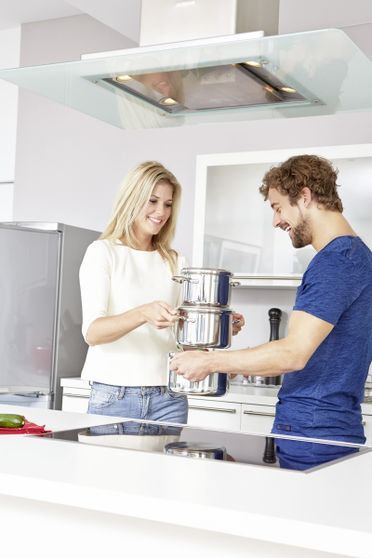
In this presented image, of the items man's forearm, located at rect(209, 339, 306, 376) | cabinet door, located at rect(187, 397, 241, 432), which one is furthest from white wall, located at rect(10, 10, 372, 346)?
man's forearm, located at rect(209, 339, 306, 376)

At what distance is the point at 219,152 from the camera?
4461 millimetres

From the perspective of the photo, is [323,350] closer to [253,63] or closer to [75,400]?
[253,63]

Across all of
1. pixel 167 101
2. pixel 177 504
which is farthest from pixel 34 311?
pixel 177 504

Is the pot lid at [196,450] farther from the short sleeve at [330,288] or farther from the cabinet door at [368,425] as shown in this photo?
the cabinet door at [368,425]

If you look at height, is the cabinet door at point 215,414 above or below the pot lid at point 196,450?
below

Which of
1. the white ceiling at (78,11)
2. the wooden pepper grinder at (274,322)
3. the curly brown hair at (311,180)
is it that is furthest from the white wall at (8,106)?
the curly brown hair at (311,180)

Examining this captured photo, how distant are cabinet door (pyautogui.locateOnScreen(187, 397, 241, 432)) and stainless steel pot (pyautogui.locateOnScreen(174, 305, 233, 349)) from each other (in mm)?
1590

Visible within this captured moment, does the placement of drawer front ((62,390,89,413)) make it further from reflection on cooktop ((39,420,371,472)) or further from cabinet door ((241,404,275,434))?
reflection on cooktop ((39,420,371,472))

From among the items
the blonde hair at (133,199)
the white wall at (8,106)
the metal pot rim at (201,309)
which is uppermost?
the white wall at (8,106)

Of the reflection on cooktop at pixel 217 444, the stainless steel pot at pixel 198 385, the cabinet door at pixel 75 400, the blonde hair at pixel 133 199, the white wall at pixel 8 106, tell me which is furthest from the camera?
the white wall at pixel 8 106

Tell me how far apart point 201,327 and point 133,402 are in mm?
494

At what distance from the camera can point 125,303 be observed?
256 centimetres

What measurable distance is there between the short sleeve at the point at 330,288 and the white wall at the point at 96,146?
2.20 meters

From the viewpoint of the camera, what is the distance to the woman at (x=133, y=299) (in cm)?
248
